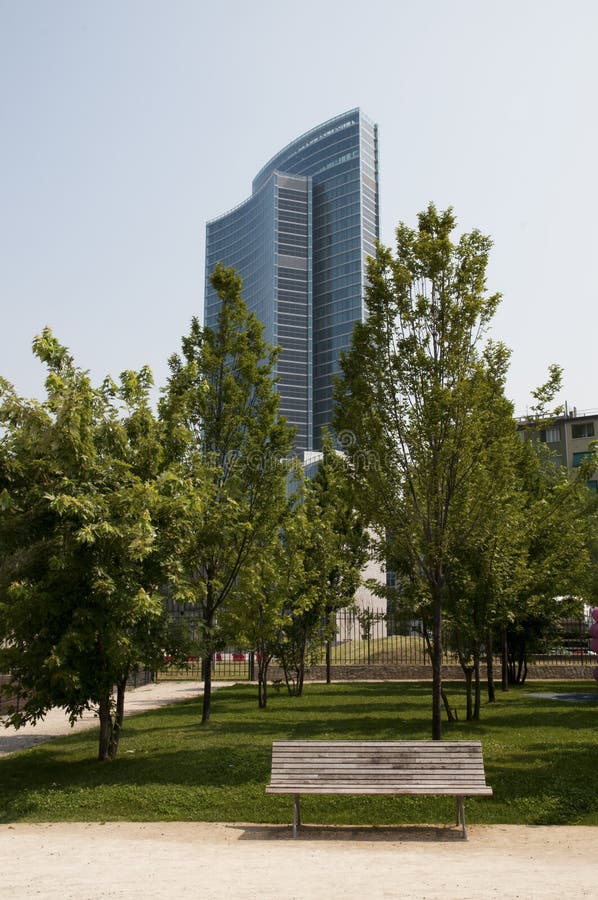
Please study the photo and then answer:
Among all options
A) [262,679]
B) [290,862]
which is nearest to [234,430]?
[262,679]

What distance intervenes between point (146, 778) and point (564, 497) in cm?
1221

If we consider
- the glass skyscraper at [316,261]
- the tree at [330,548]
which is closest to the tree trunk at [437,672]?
the tree at [330,548]

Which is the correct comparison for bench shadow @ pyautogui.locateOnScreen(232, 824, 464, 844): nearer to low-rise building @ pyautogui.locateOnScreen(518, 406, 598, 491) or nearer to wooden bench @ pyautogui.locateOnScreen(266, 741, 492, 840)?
wooden bench @ pyautogui.locateOnScreen(266, 741, 492, 840)

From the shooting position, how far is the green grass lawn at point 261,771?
1009 centimetres

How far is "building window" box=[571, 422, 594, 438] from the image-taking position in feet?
268

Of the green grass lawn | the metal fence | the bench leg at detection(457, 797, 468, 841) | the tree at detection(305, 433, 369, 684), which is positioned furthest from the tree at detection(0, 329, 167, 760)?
the metal fence

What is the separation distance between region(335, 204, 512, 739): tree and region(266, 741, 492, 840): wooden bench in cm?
382

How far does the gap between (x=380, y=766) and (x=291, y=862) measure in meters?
1.92

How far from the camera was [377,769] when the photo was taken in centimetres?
954

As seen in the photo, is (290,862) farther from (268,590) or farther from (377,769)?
(268,590)

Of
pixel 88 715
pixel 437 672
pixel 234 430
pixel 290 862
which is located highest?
pixel 234 430

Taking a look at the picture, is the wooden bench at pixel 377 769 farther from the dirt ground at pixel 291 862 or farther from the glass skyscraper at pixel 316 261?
the glass skyscraper at pixel 316 261

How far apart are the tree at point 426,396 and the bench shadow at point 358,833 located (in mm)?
3934

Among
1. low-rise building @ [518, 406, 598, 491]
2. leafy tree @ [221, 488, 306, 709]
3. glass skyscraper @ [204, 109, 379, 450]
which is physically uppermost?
glass skyscraper @ [204, 109, 379, 450]
